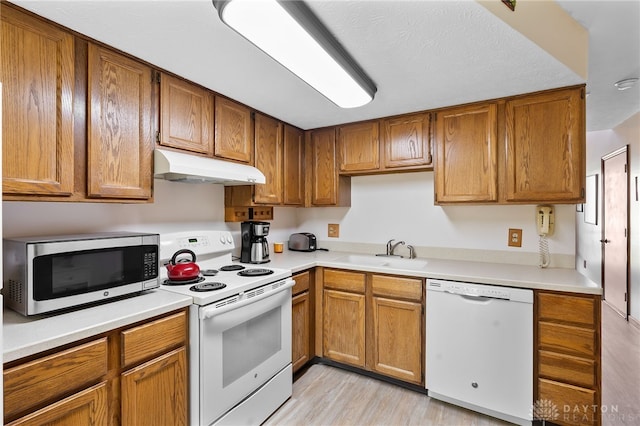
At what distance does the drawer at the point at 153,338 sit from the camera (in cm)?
133

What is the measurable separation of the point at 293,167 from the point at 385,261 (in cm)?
120

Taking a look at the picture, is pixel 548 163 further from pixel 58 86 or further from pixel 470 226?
pixel 58 86

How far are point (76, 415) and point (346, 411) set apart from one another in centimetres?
148

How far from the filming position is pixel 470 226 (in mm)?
2574

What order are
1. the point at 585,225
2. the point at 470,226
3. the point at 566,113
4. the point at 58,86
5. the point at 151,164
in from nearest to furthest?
the point at 58,86 → the point at 151,164 → the point at 566,113 → the point at 470,226 → the point at 585,225

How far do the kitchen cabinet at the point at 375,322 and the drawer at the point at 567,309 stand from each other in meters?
0.69

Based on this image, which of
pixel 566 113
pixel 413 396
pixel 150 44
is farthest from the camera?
pixel 413 396

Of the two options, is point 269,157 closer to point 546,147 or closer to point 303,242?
point 303,242

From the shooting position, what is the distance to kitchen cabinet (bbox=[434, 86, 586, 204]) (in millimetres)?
2010

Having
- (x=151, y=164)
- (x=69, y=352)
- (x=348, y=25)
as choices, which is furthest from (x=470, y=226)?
(x=69, y=352)

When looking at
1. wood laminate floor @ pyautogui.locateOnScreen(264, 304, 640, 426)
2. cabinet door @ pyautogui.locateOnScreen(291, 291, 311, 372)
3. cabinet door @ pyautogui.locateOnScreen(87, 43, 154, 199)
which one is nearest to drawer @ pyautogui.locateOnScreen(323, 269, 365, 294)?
cabinet door @ pyautogui.locateOnScreen(291, 291, 311, 372)

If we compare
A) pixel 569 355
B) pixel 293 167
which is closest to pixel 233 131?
pixel 293 167

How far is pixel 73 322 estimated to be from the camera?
4.08 feet

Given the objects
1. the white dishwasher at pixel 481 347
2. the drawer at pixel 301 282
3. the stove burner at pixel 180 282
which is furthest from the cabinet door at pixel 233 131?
the white dishwasher at pixel 481 347
